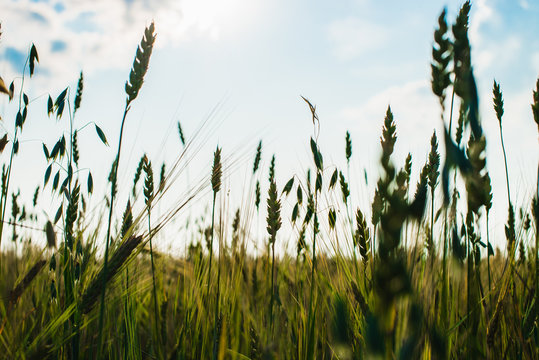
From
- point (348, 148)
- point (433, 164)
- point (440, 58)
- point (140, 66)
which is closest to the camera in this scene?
point (440, 58)

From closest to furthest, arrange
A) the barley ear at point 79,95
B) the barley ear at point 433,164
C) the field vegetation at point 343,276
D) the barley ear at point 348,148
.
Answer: the field vegetation at point 343,276 < the barley ear at point 433,164 < the barley ear at point 79,95 < the barley ear at point 348,148

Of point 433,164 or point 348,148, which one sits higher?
point 348,148

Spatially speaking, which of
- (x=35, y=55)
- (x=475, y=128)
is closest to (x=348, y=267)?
(x=475, y=128)

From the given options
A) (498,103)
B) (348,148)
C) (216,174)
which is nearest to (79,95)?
(216,174)

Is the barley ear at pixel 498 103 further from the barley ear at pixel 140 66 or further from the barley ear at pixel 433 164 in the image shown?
the barley ear at pixel 140 66

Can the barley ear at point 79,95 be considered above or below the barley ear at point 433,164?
above

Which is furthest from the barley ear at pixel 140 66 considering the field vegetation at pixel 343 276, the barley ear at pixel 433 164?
the barley ear at pixel 433 164

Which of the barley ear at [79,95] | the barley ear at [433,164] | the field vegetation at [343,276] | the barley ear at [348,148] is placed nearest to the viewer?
the field vegetation at [343,276]

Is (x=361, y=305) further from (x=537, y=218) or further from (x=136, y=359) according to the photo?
(x=136, y=359)

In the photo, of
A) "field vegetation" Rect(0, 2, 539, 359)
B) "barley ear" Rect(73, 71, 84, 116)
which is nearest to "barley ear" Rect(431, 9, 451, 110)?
"field vegetation" Rect(0, 2, 539, 359)

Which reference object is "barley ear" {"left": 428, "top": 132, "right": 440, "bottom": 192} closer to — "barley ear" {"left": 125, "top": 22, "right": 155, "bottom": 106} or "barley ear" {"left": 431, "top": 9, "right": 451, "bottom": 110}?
"barley ear" {"left": 431, "top": 9, "right": 451, "bottom": 110}

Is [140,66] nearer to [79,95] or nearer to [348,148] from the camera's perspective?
[79,95]

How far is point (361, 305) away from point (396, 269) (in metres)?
1.13

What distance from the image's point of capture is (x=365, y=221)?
62.3 inches
